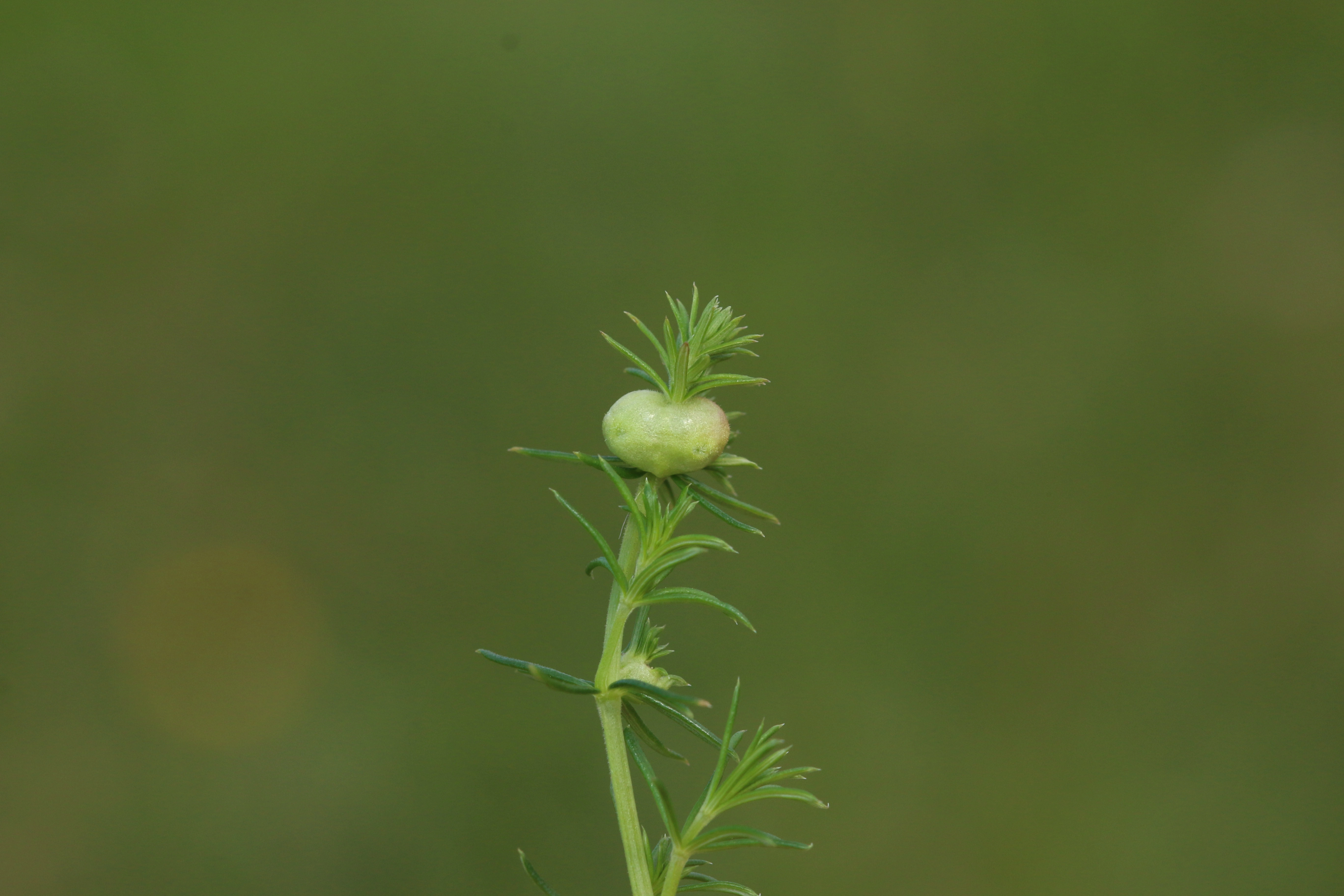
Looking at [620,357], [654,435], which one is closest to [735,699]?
[654,435]

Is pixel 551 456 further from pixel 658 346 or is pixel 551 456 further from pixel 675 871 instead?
pixel 675 871

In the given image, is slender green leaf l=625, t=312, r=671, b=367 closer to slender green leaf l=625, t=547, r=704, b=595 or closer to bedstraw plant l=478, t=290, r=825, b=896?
bedstraw plant l=478, t=290, r=825, b=896

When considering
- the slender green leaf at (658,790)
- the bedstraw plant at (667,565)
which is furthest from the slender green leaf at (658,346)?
the slender green leaf at (658,790)

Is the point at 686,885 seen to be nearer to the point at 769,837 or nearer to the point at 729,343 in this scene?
the point at 769,837

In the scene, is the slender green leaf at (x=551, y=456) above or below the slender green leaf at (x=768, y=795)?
above

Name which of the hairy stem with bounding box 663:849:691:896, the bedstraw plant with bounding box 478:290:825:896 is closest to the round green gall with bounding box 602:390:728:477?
the bedstraw plant with bounding box 478:290:825:896

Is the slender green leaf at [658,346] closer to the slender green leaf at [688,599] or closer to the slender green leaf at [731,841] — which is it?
the slender green leaf at [688,599]

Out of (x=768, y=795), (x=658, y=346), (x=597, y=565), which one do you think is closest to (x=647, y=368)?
(x=658, y=346)
